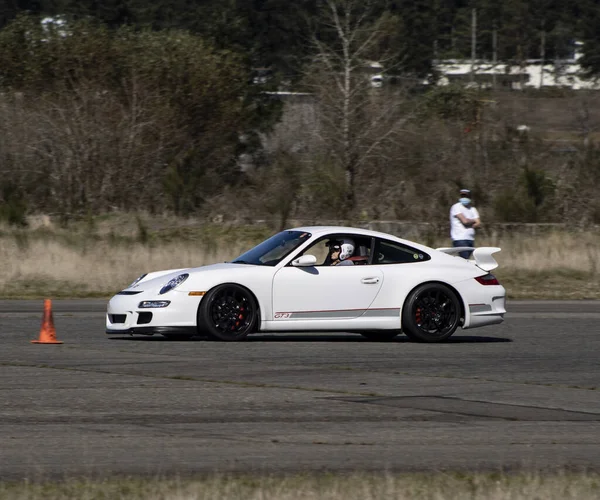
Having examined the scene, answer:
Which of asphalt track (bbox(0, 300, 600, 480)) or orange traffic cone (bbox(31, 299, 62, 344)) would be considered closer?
asphalt track (bbox(0, 300, 600, 480))

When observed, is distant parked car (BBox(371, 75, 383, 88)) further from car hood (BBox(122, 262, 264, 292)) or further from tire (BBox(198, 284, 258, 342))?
tire (BBox(198, 284, 258, 342))

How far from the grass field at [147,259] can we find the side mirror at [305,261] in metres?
9.00

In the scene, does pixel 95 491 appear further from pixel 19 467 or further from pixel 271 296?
pixel 271 296

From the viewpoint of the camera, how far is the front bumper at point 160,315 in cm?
1262

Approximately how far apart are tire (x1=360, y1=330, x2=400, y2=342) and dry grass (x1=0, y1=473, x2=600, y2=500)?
7.51m

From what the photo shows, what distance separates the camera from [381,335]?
573 inches

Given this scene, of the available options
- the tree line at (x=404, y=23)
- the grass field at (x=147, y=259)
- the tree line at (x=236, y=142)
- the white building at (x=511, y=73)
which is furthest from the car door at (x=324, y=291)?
the white building at (x=511, y=73)

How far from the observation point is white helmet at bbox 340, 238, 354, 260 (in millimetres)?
13430

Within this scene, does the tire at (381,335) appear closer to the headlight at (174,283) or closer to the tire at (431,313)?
the tire at (431,313)

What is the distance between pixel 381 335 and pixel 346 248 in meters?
1.63

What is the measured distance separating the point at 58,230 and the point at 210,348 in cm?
1727

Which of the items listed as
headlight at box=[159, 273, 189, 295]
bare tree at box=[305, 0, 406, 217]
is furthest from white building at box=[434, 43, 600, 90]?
headlight at box=[159, 273, 189, 295]

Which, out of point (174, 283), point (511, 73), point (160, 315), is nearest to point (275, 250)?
point (174, 283)

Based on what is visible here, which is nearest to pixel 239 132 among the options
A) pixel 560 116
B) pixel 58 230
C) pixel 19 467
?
pixel 58 230
